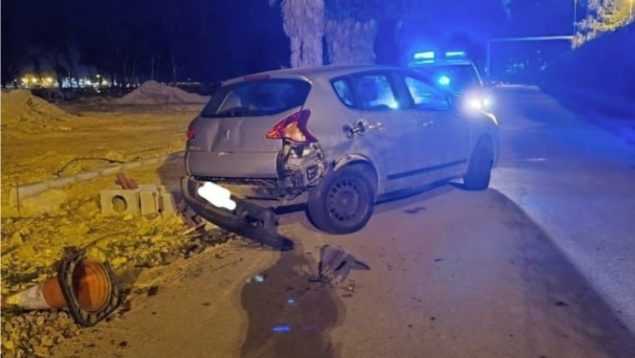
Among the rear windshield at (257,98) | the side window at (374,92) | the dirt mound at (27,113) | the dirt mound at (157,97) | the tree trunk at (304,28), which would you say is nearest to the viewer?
the rear windshield at (257,98)

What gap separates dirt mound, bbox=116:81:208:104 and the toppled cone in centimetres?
3994

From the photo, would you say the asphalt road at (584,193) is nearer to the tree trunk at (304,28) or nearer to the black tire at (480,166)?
the black tire at (480,166)

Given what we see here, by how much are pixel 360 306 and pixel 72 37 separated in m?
75.0

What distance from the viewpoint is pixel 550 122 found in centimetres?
2438

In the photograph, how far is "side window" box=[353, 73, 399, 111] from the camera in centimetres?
793

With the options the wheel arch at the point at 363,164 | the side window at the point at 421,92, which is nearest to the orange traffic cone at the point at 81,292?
the wheel arch at the point at 363,164

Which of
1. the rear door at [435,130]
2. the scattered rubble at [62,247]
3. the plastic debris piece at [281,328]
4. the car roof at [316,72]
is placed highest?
the car roof at [316,72]

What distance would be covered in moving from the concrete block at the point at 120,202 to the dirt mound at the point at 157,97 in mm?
36349

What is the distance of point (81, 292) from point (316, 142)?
2.86 m

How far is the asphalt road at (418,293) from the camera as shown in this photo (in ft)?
15.7

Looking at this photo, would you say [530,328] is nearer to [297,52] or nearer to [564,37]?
[297,52]

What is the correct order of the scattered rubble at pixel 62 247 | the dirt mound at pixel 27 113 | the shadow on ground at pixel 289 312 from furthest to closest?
the dirt mound at pixel 27 113
the scattered rubble at pixel 62 247
the shadow on ground at pixel 289 312

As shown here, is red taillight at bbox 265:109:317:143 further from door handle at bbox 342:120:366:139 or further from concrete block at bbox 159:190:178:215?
concrete block at bbox 159:190:178:215

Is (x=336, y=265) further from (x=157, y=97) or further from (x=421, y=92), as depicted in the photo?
(x=157, y=97)
